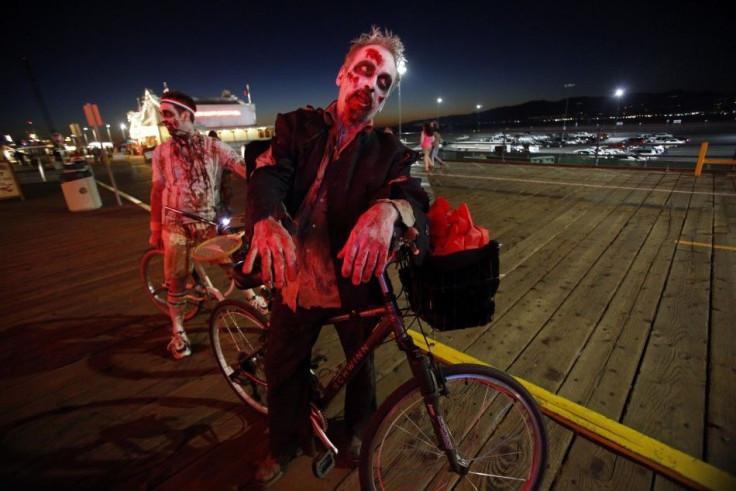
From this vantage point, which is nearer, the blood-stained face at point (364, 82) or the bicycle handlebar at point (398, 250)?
the bicycle handlebar at point (398, 250)

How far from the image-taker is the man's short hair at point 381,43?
145cm

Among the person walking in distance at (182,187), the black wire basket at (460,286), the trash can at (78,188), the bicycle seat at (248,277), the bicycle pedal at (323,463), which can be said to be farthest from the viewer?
the trash can at (78,188)

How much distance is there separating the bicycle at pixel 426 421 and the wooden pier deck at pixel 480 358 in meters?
0.25

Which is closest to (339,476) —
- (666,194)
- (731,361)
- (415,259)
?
(415,259)

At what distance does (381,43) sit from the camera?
4.75 feet

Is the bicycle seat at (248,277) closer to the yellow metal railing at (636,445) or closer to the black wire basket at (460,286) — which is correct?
the black wire basket at (460,286)

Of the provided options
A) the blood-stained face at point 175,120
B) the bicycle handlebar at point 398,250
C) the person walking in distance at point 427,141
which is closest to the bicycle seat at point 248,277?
the bicycle handlebar at point 398,250

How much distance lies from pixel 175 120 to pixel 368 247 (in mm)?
2378

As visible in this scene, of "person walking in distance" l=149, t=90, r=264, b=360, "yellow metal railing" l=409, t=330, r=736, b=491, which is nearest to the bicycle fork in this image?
"yellow metal railing" l=409, t=330, r=736, b=491

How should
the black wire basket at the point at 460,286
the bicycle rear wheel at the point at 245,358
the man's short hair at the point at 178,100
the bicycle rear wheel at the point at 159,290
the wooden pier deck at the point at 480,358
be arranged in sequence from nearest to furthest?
the black wire basket at the point at 460,286 → the wooden pier deck at the point at 480,358 → the bicycle rear wheel at the point at 245,358 → the man's short hair at the point at 178,100 → the bicycle rear wheel at the point at 159,290

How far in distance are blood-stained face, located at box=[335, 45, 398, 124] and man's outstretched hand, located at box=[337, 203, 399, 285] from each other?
59cm

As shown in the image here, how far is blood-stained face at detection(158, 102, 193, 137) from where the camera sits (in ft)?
8.34

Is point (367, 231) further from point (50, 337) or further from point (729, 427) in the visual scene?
point (50, 337)

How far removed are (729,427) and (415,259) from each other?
2.53 metres
